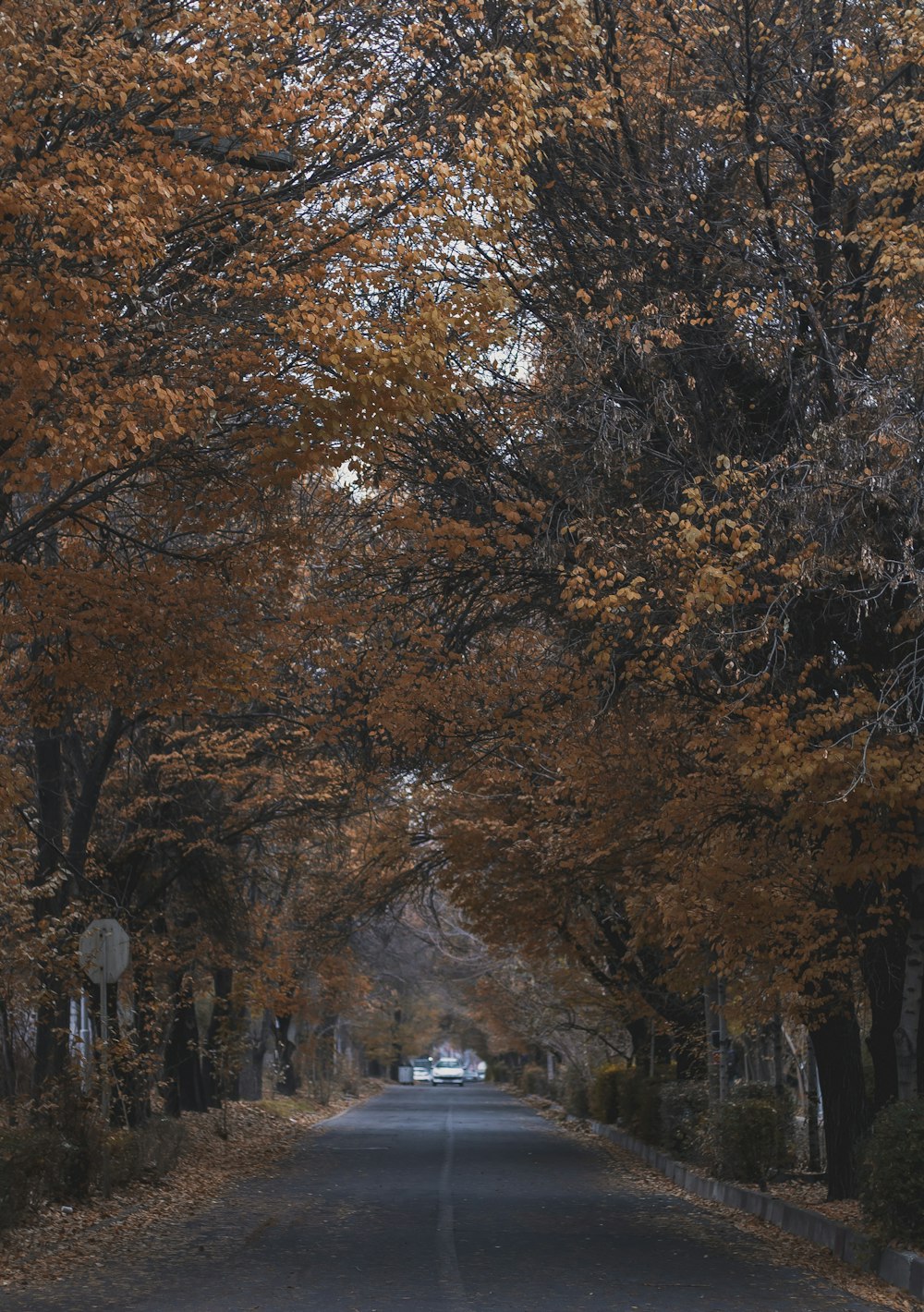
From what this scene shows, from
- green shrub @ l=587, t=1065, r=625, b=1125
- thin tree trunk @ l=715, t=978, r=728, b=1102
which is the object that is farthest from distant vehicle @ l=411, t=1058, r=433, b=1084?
thin tree trunk @ l=715, t=978, r=728, b=1102

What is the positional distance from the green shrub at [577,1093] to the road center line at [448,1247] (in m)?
16.8

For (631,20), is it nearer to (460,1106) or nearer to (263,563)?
(263,563)

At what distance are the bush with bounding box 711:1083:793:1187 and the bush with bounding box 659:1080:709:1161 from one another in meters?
2.33

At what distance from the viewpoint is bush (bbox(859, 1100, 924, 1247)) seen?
11375mm

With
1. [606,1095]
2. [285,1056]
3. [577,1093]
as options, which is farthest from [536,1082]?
[606,1095]

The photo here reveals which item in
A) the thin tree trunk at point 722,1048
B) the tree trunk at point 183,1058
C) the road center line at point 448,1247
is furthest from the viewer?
the tree trunk at point 183,1058

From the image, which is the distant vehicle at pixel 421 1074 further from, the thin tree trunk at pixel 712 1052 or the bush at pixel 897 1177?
the bush at pixel 897 1177

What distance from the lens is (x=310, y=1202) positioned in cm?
1855

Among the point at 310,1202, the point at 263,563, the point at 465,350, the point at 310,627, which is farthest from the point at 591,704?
the point at 310,1202

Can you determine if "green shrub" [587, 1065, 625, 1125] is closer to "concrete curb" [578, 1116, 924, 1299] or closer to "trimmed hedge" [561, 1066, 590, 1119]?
"trimmed hedge" [561, 1066, 590, 1119]

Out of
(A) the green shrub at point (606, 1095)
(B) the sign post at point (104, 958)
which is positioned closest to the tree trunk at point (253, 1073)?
(A) the green shrub at point (606, 1095)

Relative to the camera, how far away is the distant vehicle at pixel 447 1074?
98.4 m

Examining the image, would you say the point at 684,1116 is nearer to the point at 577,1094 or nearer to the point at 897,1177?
the point at 897,1177

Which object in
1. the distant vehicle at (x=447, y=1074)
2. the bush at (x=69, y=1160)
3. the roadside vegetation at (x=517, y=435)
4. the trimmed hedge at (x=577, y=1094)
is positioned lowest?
the distant vehicle at (x=447, y=1074)
